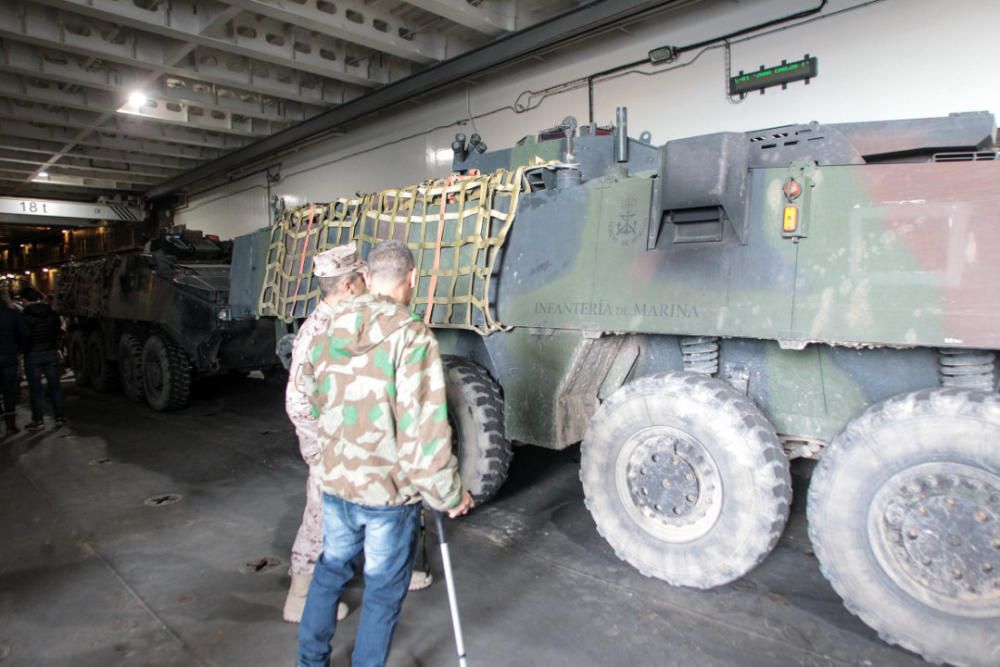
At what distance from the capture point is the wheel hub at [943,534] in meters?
2.33

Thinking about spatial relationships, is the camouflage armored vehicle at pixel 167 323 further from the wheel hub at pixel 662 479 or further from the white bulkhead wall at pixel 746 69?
the wheel hub at pixel 662 479

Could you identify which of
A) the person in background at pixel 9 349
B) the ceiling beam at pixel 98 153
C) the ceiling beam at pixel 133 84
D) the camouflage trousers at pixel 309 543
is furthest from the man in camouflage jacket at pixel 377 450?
the ceiling beam at pixel 98 153

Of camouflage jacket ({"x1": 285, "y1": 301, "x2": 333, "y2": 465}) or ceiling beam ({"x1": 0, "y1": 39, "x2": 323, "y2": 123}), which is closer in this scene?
camouflage jacket ({"x1": 285, "y1": 301, "x2": 333, "y2": 465})

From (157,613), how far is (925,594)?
3.26 meters

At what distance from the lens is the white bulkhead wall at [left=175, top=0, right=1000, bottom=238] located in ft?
17.5

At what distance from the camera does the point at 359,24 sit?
802 cm

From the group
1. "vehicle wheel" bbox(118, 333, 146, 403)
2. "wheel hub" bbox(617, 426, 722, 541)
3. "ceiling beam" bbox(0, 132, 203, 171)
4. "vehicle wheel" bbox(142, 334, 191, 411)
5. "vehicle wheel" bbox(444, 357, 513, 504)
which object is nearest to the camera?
"wheel hub" bbox(617, 426, 722, 541)

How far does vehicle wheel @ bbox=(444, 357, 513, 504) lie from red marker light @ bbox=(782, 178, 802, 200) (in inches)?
79.1

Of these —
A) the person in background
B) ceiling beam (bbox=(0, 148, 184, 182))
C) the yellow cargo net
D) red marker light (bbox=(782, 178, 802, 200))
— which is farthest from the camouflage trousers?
ceiling beam (bbox=(0, 148, 184, 182))

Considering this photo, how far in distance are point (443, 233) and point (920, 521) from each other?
9.50 feet

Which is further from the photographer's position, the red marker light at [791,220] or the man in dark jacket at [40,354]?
the man in dark jacket at [40,354]

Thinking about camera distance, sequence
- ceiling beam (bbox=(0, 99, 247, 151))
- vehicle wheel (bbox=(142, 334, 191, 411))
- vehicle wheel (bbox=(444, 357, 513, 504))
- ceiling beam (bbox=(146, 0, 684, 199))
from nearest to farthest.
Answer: vehicle wheel (bbox=(444, 357, 513, 504)), ceiling beam (bbox=(146, 0, 684, 199)), vehicle wheel (bbox=(142, 334, 191, 411)), ceiling beam (bbox=(0, 99, 247, 151))

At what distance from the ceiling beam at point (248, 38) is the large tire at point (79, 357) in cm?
450

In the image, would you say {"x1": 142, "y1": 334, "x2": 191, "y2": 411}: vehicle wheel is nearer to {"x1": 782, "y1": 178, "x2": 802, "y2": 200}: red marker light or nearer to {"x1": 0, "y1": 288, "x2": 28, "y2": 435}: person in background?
{"x1": 0, "y1": 288, "x2": 28, "y2": 435}: person in background
